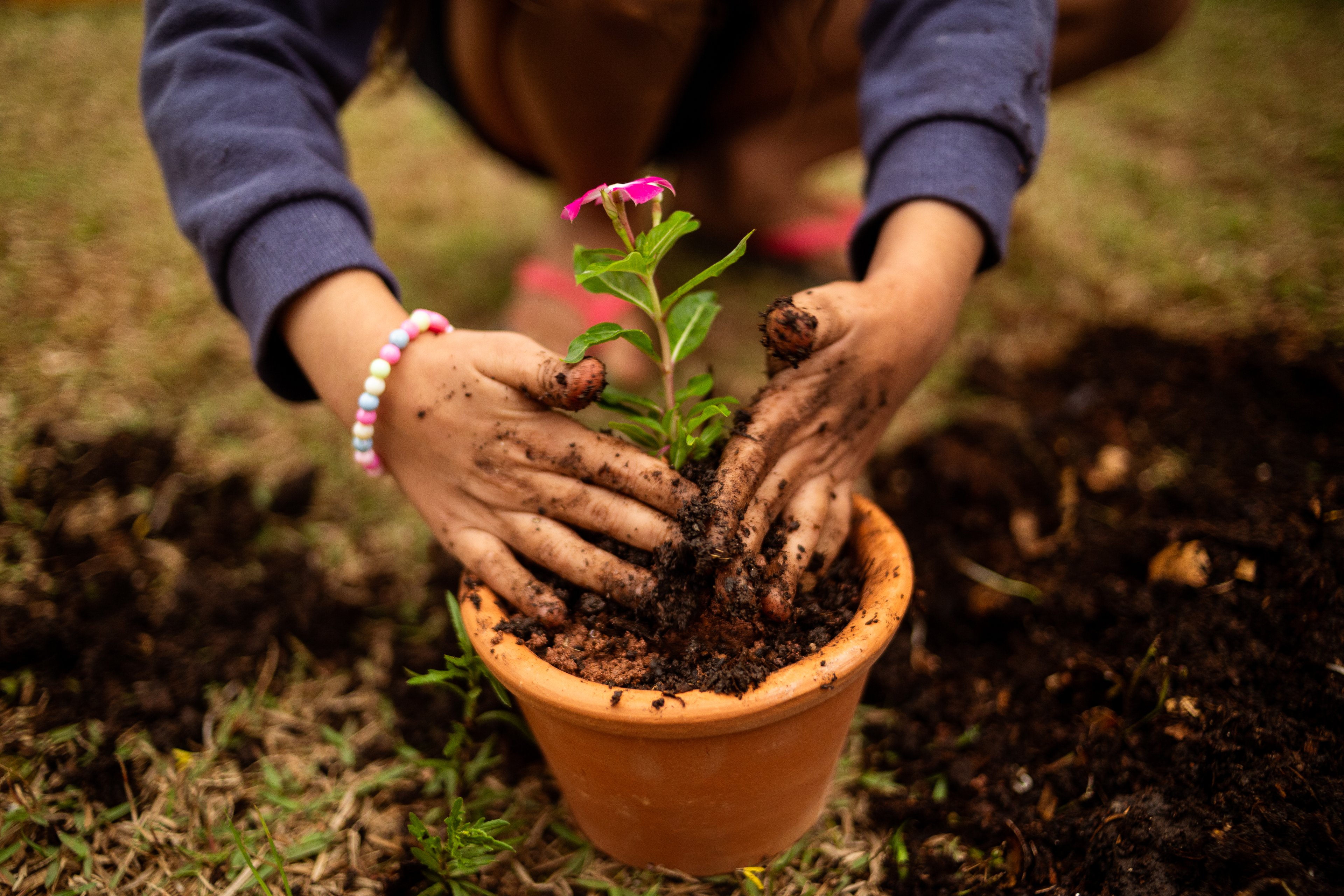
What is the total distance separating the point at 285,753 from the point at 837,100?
259 cm

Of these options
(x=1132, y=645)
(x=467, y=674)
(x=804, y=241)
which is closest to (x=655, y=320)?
(x=467, y=674)

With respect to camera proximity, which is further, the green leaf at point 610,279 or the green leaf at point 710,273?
the green leaf at point 610,279

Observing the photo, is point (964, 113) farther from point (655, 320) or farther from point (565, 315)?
point (565, 315)

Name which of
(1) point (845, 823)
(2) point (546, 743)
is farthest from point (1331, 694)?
(2) point (546, 743)

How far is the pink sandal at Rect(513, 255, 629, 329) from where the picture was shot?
277cm

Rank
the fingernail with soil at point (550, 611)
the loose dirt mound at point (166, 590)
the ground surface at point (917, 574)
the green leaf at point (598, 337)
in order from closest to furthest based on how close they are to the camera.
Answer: the green leaf at point (598, 337) → the fingernail with soil at point (550, 611) → the ground surface at point (917, 574) → the loose dirt mound at point (166, 590)

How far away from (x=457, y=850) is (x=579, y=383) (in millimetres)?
778

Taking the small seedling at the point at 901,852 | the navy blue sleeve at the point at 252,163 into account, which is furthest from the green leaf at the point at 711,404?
the small seedling at the point at 901,852

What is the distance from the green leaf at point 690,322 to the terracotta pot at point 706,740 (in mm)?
467

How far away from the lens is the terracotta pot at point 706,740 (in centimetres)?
110

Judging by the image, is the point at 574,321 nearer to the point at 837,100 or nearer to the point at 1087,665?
the point at 837,100

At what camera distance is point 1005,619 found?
1.76 m

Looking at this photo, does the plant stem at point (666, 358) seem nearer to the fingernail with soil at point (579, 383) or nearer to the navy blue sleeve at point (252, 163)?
the fingernail with soil at point (579, 383)

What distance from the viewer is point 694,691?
1.12 m
